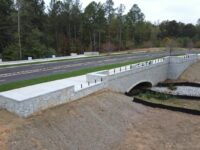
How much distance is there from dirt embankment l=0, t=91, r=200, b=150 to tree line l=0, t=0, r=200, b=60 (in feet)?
82.4

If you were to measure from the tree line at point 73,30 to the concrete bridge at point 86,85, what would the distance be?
20.9 m

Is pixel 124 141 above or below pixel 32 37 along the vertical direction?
below

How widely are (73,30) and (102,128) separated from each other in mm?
51784

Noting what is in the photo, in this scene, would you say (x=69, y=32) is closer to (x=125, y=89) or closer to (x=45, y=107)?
(x=125, y=89)

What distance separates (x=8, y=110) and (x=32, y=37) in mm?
33758

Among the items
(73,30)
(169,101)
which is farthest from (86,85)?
(73,30)

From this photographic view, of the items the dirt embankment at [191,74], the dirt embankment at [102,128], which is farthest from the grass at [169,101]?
the dirt embankment at [191,74]

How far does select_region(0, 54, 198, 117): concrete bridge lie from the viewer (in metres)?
12.7

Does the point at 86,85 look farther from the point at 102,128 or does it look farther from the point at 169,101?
the point at 169,101

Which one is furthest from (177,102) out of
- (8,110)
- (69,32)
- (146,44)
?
(146,44)

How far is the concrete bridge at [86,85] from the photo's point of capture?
12688 mm

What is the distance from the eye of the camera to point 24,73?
21.8m

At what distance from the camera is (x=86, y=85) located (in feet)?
58.4

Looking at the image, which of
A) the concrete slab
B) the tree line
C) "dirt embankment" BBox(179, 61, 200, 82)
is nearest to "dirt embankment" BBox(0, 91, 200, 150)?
the concrete slab
